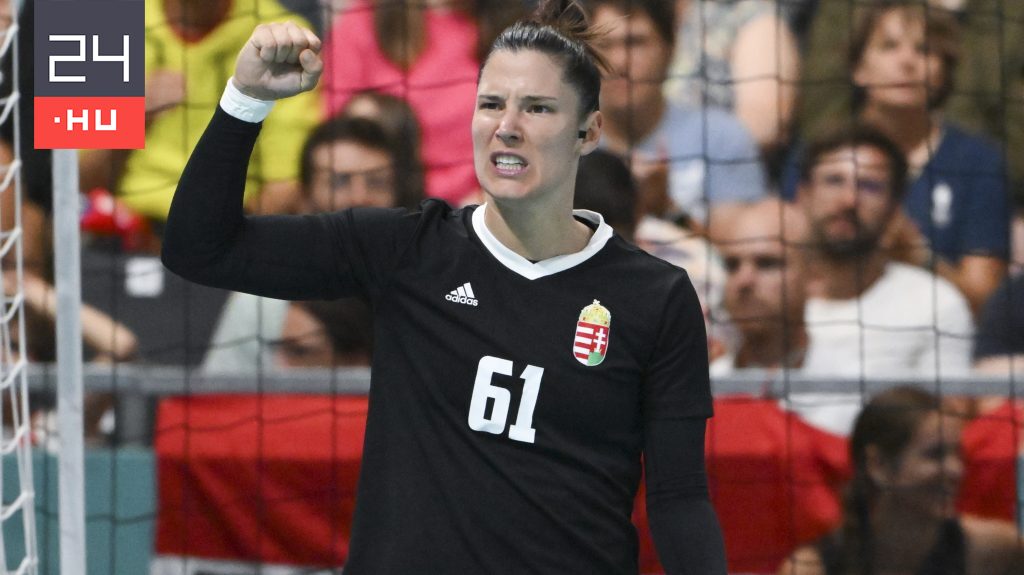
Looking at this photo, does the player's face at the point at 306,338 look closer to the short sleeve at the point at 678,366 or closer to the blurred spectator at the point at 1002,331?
the blurred spectator at the point at 1002,331

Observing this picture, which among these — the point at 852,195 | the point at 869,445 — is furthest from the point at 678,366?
the point at 852,195

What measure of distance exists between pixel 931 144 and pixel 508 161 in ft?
6.43

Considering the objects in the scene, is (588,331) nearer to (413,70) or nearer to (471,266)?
(471,266)

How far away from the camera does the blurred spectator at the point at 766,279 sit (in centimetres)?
296

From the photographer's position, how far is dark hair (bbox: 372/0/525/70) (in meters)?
3.15

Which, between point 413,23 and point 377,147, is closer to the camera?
point 377,147

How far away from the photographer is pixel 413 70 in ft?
10.3

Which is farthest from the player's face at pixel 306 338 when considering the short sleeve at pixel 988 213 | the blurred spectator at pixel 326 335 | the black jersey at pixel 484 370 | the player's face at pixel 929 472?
the black jersey at pixel 484 370

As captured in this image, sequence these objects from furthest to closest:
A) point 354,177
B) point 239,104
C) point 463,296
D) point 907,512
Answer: point 354,177 < point 907,512 < point 463,296 < point 239,104

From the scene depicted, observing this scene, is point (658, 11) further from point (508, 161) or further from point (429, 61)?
point (508, 161)


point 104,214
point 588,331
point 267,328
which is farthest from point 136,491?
point 588,331

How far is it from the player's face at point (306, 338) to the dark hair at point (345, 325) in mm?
13

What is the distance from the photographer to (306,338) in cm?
305

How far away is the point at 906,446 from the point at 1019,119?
865mm
